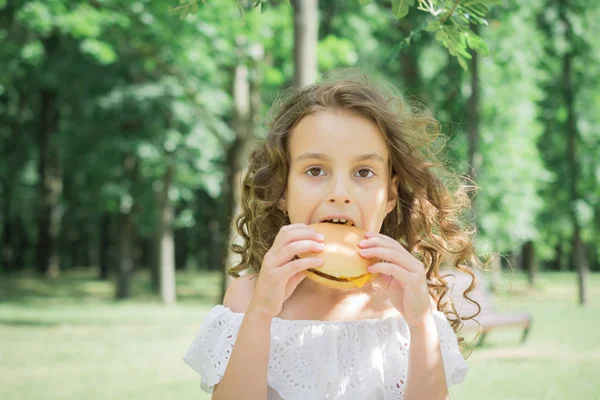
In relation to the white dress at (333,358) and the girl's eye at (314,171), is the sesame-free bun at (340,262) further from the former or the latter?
the white dress at (333,358)

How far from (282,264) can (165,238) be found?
1781 cm

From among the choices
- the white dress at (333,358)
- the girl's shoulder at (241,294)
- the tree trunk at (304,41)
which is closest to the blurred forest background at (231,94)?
the tree trunk at (304,41)

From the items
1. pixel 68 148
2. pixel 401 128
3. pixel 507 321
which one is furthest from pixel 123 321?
pixel 401 128

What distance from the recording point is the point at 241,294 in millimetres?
2750

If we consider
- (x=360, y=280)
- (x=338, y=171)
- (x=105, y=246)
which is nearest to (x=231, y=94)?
(x=338, y=171)

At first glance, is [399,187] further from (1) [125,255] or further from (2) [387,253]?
(1) [125,255]

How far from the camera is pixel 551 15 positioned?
1997 cm

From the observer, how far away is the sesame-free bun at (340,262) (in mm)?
2281

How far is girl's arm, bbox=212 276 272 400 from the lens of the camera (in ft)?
7.48

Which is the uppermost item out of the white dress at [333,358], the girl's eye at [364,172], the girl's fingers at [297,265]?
the girl's eye at [364,172]

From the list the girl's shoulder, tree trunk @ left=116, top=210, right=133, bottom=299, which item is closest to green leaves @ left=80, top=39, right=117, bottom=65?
tree trunk @ left=116, top=210, right=133, bottom=299

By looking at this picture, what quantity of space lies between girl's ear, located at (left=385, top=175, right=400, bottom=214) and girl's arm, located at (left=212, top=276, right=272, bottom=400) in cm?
81

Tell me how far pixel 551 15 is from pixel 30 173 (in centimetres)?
2184

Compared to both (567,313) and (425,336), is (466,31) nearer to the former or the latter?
(425,336)
